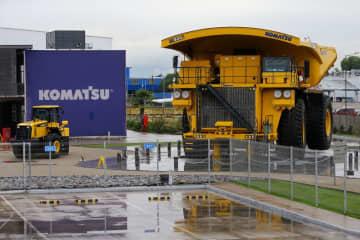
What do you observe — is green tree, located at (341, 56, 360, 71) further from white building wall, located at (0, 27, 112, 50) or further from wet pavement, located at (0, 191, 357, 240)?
wet pavement, located at (0, 191, 357, 240)

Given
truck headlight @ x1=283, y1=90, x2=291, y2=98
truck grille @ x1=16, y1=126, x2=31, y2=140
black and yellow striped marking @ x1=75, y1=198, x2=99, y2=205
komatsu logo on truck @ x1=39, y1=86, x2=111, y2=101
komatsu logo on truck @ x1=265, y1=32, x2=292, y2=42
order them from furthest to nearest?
1. komatsu logo on truck @ x1=39, y1=86, x2=111, y2=101
2. truck grille @ x1=16, y1=126, x2=31, y2=140
3. truck headlight @ x1=283, y1=90, x2=291, y2=98
4. komatsu logo on truck @ x1=265, y1=32, x2=292, y2=42
5. black and yellow striped marking @ x1=75, y1=198, x2=99, y2=205

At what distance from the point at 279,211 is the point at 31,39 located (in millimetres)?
58000

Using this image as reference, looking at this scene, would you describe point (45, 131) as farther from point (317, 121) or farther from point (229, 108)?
point (317, 121)

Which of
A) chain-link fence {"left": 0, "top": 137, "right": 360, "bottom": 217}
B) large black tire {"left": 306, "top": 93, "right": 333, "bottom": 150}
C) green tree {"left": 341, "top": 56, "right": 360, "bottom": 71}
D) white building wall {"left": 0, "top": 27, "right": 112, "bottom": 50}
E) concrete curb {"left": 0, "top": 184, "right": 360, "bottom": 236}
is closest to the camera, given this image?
concrete curb {"left": 0, "top": 184, "right": 360, "bottom": 236}

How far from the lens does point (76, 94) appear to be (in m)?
56.6

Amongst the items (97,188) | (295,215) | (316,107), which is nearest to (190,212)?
(295,215)

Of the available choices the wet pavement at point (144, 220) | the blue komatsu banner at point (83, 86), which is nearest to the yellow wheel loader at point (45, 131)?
the blue komatsu banner at point (83, 86)

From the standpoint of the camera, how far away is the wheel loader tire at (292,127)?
33.5 m

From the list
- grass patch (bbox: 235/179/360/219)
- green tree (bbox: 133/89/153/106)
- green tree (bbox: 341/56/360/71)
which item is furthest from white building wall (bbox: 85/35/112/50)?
green tree (bbox: 341/56/360/71)

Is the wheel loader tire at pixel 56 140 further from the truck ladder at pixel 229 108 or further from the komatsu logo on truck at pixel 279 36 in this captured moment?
the komatsu logo on truck at pixel 279 36

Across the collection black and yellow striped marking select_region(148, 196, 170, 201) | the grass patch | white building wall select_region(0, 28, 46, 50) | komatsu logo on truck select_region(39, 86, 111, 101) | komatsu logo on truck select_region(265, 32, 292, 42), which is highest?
white building wall select_region(0, 28, 46, 50)

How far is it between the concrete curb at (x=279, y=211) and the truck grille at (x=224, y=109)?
329 inches

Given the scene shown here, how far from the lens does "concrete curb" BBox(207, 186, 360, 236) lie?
16980 millimetres

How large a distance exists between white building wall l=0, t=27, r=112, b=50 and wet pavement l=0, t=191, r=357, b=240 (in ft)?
149
